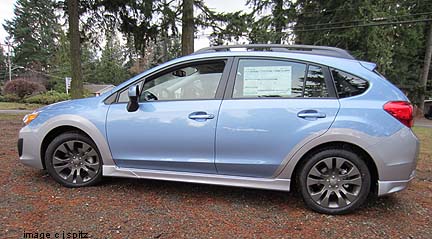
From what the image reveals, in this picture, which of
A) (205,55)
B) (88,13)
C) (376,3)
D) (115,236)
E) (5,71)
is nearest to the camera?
(115,236)

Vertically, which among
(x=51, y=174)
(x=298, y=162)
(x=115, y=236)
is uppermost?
(x=298, y=162)

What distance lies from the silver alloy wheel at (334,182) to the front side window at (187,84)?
1.31 m

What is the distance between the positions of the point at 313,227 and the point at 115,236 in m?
1.71

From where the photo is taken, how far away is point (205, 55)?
130 inches

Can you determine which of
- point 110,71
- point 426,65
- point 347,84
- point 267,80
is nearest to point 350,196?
point 347,84

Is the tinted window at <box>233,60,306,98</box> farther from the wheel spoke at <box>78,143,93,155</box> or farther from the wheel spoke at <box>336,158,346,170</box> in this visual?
the wheel spoke at <box>78,143,93,155</box>

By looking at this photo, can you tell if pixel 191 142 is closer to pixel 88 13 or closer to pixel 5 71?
pixel 88 13

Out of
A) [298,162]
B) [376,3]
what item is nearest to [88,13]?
[298,162]

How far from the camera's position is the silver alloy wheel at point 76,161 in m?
3.46

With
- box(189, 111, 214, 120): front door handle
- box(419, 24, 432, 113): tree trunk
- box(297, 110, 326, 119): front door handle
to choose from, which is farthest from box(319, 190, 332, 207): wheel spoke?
box(419, 24, 432, 113): tree trunk

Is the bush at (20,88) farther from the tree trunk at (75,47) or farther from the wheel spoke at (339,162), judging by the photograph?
the wheel spoke at (339,162)

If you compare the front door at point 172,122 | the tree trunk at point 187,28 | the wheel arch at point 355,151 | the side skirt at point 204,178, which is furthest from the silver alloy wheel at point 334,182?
the tree trunk at point 187,28

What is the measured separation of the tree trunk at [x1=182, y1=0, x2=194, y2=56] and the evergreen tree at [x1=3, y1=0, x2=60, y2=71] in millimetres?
48761

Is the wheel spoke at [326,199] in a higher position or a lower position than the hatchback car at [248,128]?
lower
